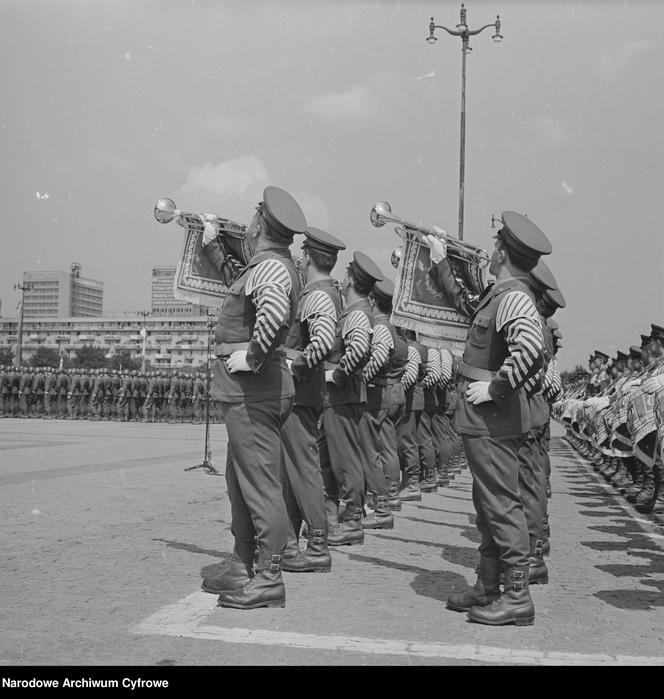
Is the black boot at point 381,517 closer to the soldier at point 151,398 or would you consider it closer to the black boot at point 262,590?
the black boot at point 262,590

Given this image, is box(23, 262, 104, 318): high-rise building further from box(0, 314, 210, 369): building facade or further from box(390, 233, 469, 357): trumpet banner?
box(390, 233, 469, 357): trumpet banner

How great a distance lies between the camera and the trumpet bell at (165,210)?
8086mm

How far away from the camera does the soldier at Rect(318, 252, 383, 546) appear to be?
7770 millimetres

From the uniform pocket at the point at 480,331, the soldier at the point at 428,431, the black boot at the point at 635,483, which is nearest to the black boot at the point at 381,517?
the uniform pocket at the point at 480,331

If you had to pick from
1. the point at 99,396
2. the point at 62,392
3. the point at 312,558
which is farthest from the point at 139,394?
the point at 312,558

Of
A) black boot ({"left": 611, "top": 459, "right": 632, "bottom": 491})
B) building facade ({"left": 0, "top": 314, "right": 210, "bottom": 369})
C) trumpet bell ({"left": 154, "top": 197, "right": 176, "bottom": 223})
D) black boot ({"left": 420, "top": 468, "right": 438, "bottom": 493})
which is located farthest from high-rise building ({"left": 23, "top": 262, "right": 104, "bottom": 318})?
trumpet bell ({"left": 154, "top": 197, "right": 176, "bottom": 223})

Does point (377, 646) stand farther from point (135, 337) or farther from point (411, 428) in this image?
point (135, 337)

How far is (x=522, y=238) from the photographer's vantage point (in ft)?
17.8

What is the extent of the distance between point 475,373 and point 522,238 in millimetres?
851

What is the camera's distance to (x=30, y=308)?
141 metres

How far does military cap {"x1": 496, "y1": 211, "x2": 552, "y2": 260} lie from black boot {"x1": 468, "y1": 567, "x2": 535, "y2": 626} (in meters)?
1.83

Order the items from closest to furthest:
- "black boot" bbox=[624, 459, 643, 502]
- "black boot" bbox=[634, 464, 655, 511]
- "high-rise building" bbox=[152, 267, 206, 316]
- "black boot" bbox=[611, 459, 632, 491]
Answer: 1. "black boot" bbox=[634, 464, 655, 511]
2. "black boot" bbox=[624, 459, 643, 502]
3. "black boot" bbox=[611, 459, 632, 491]
4. "high-rise building" bbox=[152, 267, 206, 316]
